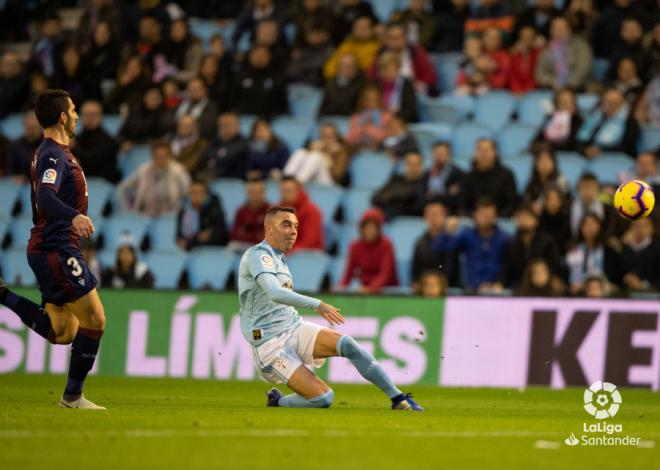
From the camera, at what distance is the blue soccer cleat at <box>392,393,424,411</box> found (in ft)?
36.6

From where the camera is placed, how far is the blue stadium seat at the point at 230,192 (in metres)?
19.7

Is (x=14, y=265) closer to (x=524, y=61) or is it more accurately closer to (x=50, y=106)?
(x=524, y=61)

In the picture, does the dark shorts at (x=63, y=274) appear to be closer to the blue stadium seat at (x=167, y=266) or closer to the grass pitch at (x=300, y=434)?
the grass pitch at (x=300, y=434)

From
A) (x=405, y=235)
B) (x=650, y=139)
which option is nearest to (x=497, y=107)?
(x=650, y=139)

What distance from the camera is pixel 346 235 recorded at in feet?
61.3

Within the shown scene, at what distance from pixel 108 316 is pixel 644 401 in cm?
646

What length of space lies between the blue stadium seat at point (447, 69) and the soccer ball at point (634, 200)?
8793mm

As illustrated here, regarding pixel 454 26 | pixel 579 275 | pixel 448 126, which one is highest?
pixel 454 26

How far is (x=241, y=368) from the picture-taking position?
16234 millimetres

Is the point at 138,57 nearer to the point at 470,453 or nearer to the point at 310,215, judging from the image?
the point at 310,215

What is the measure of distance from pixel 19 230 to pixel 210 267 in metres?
3.44

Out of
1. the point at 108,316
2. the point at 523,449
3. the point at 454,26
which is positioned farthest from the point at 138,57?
the point at 523,449

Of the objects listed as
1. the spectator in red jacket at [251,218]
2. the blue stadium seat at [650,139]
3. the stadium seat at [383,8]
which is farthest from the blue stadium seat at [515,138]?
the spectator in red jacket at [251,218]

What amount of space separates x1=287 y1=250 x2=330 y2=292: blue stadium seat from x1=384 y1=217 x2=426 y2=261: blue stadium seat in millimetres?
1020
